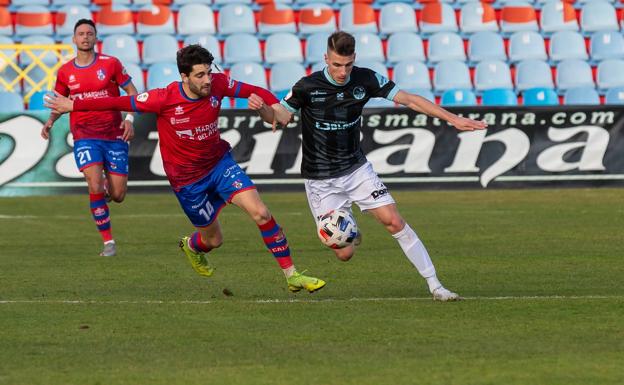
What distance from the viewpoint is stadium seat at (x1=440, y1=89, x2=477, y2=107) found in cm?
2230

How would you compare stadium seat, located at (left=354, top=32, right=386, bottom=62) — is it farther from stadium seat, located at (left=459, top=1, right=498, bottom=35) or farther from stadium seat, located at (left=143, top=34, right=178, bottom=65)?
Answer: stadium seat, located at (left=143, top=34, right=178, bottom=65)

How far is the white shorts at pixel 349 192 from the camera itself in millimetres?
9656

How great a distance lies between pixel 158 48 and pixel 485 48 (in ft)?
20.4

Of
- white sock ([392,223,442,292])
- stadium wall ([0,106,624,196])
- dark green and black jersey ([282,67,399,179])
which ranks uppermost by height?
dark green and black jersey ([282,67,399,179])

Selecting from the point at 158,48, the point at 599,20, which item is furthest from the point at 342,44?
the point at 599,20

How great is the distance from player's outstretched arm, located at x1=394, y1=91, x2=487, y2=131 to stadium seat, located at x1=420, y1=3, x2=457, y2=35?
619 inches

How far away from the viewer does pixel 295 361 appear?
23.6 feet

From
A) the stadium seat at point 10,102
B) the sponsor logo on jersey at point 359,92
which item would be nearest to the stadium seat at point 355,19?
the stadium seat at point 10,102

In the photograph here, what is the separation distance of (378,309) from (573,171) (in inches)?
468

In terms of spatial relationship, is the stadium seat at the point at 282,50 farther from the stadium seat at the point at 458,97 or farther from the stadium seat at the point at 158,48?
the stadium seat at the point at 458,97

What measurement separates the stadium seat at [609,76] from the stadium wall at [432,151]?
13.6 feet

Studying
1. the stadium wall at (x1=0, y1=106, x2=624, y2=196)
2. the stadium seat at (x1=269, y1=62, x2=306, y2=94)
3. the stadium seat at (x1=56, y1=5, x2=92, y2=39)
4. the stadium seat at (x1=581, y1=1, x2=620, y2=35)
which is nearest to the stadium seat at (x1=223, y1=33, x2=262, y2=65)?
the stadium seat at (x1=269, y1=62, x2=306, y2=94)

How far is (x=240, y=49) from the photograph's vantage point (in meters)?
24.1

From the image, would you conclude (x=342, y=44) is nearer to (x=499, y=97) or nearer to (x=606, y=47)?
(x=499, y=97)
